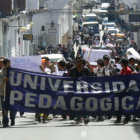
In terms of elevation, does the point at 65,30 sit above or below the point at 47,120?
below

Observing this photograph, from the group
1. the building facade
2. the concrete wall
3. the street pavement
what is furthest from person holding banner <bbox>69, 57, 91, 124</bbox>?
the concrete wall

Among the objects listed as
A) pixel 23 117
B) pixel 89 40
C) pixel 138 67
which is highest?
pixel 138 67

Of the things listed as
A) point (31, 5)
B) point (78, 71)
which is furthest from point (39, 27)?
point (78, 71)

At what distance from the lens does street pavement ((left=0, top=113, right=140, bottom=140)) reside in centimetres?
1528
